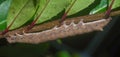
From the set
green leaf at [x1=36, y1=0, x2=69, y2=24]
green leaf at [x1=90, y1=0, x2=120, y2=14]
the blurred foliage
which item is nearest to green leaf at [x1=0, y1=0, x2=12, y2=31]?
the blurred foliage

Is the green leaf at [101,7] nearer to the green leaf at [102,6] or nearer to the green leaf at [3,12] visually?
the green leaf at [102,6]

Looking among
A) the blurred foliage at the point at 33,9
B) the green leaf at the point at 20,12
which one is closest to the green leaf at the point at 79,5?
the blurred foliage at the point at 33,9

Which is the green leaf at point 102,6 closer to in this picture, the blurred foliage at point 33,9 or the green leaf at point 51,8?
the blurred foliage at point 33,9

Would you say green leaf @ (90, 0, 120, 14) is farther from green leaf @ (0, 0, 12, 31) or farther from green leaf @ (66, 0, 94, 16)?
green leaf @ (0, 0, 12, 31)

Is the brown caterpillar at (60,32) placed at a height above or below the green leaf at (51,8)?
below

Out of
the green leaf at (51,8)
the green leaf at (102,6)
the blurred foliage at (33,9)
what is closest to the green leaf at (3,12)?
the blurred foliage at (33,9)

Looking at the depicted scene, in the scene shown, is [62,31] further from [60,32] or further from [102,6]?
[102,6]

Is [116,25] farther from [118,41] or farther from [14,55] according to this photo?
[14,55]

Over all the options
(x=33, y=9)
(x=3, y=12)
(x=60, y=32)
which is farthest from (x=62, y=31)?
(x=3, y=12)
